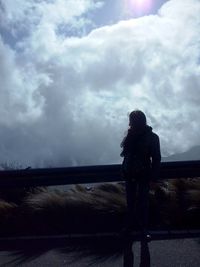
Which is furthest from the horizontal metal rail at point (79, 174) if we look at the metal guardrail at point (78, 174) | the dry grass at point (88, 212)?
the dry grass at point (88, 212)

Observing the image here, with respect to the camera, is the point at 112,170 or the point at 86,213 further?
the point at 112,170

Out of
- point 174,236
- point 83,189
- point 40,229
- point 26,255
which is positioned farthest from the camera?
point 83,189

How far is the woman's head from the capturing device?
785 cm

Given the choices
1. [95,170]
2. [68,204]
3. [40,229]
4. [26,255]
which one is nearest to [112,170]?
[95,170]

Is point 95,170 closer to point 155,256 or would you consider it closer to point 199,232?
point 199,232

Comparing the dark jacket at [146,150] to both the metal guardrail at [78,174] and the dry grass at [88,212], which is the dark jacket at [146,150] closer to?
the dry grass at [88,212]

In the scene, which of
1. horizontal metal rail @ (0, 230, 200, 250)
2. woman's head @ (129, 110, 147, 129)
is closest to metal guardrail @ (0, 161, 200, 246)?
horizontal metal rail @ (0, 230, 200, 250)

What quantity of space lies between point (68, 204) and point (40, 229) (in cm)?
75

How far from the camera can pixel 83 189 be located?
11188 millimetres

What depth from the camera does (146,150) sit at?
25.9 feet

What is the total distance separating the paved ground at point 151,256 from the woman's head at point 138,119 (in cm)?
163

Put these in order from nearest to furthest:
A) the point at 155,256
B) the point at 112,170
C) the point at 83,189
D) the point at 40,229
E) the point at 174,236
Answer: the point at 155,256 → the point at 174,236 → the point at 40,229 → the point at 112,170 → the point at 83,189

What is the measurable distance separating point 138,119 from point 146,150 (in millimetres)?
441

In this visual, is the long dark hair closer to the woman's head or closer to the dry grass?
the woman's head
